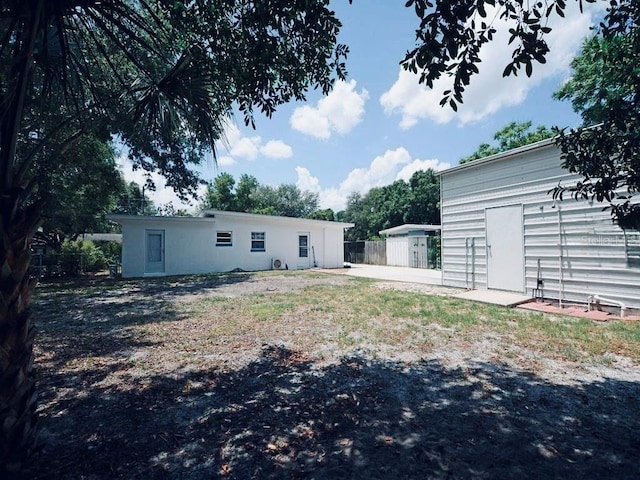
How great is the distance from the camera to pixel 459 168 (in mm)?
9414

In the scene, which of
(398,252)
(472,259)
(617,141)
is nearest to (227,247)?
(398,252)

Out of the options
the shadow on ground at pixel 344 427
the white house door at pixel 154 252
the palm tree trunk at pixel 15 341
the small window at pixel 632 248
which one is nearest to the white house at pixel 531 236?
the small window at pixel 632 248

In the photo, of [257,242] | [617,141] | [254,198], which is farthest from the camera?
[254,198]

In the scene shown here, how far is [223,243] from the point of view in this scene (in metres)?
16.8

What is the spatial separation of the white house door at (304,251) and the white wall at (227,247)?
0.06 m

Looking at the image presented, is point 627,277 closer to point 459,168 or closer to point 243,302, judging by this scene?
point 459,168

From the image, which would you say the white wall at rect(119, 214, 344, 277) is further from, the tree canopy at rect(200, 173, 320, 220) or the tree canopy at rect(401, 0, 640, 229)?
the tree canopy at rect(401, 0, 640, 229)

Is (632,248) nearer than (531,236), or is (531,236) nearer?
(632,248)

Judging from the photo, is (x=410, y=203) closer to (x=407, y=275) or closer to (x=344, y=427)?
(x=407, y=275)

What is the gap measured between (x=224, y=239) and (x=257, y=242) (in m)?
1.83

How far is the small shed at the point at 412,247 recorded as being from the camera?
773 inches

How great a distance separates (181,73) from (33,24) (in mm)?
1186

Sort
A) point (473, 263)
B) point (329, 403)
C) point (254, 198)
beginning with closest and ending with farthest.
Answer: point (329, 403)
point (473, 263)
point (254, 198)

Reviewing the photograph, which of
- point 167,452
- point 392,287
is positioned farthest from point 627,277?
point 167,452
